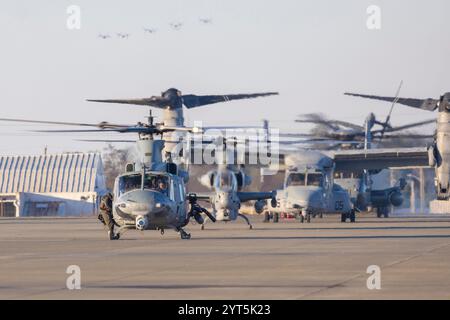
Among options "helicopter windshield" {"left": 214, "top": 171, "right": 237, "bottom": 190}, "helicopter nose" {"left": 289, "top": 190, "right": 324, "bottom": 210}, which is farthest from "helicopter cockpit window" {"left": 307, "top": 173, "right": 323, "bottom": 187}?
"helicopter windshield" {"left": 214, "top": 171, "right": 237, "bottom": 190}

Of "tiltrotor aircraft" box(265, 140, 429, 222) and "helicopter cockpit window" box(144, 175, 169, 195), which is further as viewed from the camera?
"tiltrotor aircraft" box(265, 140, 429, 222)

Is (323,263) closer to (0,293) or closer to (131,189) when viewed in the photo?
(0,293)

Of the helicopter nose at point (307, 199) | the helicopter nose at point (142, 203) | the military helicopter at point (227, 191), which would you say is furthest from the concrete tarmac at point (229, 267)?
the helicopter nose at point (307, 199)

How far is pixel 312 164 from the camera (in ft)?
192

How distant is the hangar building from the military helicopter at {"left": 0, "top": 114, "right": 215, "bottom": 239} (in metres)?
72.9

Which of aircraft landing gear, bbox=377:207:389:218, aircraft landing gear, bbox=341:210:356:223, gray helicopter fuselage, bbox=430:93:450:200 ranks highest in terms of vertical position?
gray helicopter fuselage, bbox=430:93:450:200

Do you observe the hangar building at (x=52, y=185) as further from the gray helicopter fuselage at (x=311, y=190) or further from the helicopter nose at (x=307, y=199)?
the helicopter nose at (x=307, y=199)

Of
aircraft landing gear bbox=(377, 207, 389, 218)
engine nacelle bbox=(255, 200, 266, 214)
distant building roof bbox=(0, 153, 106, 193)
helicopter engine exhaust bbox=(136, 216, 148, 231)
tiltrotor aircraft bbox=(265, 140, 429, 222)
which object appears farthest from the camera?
distant building roof bbox=(0, 153, 106, 193)

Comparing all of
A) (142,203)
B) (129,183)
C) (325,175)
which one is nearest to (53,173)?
(325,175)

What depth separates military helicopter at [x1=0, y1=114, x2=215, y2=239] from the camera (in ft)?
120

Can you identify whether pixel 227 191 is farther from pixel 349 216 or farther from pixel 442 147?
pixel 442 147

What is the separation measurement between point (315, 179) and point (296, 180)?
934mm

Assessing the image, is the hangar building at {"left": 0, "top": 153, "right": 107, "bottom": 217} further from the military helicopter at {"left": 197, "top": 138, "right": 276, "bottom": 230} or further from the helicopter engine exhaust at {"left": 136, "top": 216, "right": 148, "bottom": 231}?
the helicopter engine exhaust at {"left": 136, "top": 216, "right": 148, "bottom": 231}

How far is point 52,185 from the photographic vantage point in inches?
4616
